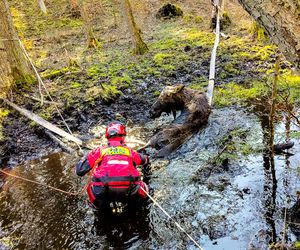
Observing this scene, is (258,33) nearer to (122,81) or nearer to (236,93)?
(236,93)

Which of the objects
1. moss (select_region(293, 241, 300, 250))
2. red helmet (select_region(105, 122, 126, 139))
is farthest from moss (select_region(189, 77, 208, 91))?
moss (select_region(293, 241, 300, 250))

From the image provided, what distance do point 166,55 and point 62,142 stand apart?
8.20 metres

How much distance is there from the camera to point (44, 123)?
34.3 ft

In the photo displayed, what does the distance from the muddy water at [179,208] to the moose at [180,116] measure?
46 centimetres

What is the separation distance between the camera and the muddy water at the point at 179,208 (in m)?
5.86

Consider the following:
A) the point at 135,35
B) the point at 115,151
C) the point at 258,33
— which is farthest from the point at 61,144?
the point at 258,33

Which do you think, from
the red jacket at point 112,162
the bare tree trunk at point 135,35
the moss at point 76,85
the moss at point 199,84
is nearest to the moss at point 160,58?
the bare tree trunk at point 135,35

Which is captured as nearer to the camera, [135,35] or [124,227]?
[124,227]

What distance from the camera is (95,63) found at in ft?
54.8

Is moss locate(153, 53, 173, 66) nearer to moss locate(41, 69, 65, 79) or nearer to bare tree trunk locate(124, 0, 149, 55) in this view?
bare tree trunk locate(124, 0, 149, 55)

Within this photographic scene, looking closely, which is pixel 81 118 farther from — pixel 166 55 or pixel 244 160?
pixel 166 55

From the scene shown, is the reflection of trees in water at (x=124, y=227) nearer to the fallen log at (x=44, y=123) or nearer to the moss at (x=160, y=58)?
the fallen log at (x=44, y=123)

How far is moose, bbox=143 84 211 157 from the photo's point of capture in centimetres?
899

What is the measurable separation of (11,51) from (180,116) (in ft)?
24.5
